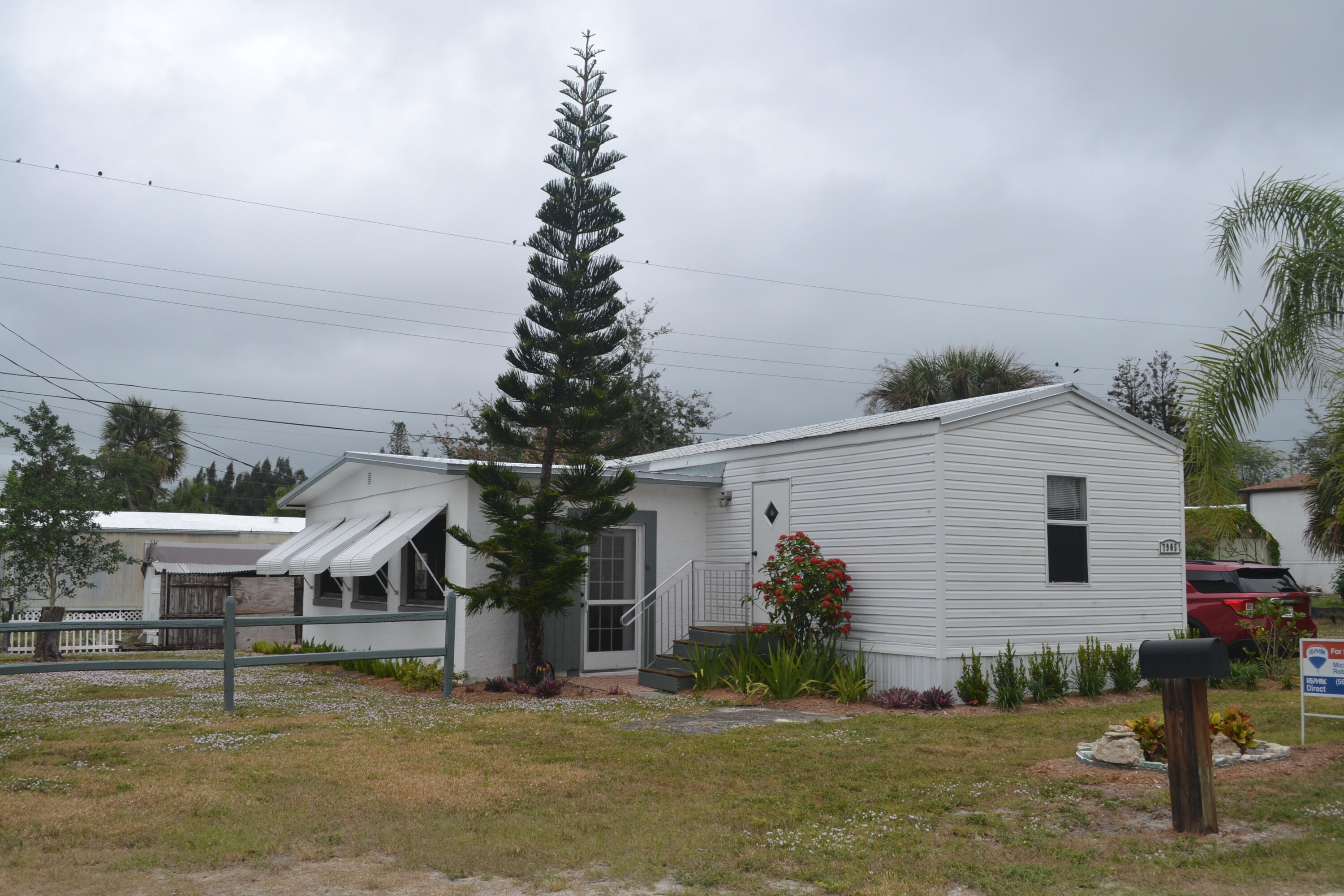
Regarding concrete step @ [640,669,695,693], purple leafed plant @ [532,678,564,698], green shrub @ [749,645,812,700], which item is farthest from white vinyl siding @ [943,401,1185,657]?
purple leafed plant @ [532,678,564,698]

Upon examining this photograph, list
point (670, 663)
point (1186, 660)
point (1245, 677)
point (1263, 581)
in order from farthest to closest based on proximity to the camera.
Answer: point (1263, 581) → point (670, 663) → point (1245, 677) → point (1186, 660)

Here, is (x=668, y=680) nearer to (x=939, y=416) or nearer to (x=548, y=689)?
(x=548, y=689)

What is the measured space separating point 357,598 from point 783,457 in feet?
23.8

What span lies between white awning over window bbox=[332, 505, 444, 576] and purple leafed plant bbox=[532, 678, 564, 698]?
244 centimetres

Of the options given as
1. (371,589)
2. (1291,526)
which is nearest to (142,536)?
(371,589)

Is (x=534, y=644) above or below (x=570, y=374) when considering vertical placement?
below

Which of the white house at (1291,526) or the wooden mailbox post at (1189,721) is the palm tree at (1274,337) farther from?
the white house at (1291,526)

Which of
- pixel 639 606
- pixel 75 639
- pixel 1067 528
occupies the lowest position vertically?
pixel 75 639

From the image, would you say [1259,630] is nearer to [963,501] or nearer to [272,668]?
[963,501]

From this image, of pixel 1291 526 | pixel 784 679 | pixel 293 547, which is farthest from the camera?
pixel 1291 526

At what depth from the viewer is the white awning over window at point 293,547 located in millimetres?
16172

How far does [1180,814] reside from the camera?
18.7 ft

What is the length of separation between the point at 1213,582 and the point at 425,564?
36.1 ft

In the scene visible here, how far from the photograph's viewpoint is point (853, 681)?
11.6 metres
